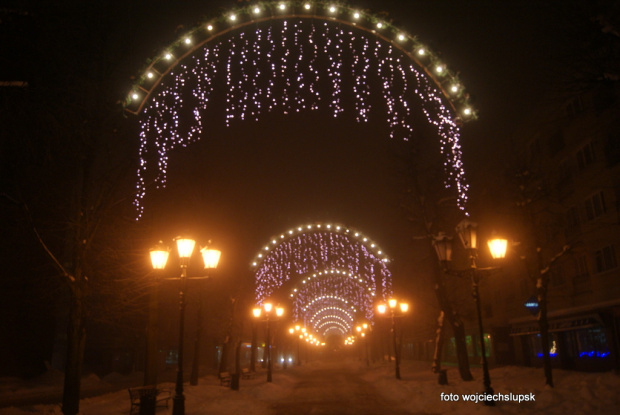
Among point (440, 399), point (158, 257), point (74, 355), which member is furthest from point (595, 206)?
point (74, 355)

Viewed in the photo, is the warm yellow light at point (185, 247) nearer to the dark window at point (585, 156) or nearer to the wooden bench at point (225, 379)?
the wooden bench at point (225, 379)

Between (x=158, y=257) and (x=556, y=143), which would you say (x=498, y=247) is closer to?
(x=158, y=257)

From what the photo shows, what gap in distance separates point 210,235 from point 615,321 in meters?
23.0

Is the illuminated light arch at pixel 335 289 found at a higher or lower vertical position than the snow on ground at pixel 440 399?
higher

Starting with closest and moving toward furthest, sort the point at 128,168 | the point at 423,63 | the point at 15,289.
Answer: the point at 128,168 → the point at 423,63 → the point at 15,289

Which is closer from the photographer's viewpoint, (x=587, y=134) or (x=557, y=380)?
(x=557, y=380)

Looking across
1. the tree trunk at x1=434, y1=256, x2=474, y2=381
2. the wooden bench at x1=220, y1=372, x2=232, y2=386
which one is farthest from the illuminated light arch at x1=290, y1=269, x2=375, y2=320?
the tree trunk at x1=434, y1=256, x2=474, y2=381

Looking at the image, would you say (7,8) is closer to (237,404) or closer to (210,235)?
(237,404)

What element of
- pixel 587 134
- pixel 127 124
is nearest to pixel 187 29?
pixel 127 124

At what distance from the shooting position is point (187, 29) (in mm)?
17969

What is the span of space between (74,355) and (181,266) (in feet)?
12.4

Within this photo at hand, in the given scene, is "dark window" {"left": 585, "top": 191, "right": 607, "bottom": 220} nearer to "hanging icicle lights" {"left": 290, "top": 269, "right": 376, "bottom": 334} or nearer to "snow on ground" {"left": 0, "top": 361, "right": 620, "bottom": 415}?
"snow on ground" {"left": 0, "top": 361, "right": 620, "bottom": 415}

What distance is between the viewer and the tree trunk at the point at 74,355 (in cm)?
1402

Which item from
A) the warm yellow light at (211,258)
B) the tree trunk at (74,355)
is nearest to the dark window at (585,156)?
the warm yellow light at (211,258)
